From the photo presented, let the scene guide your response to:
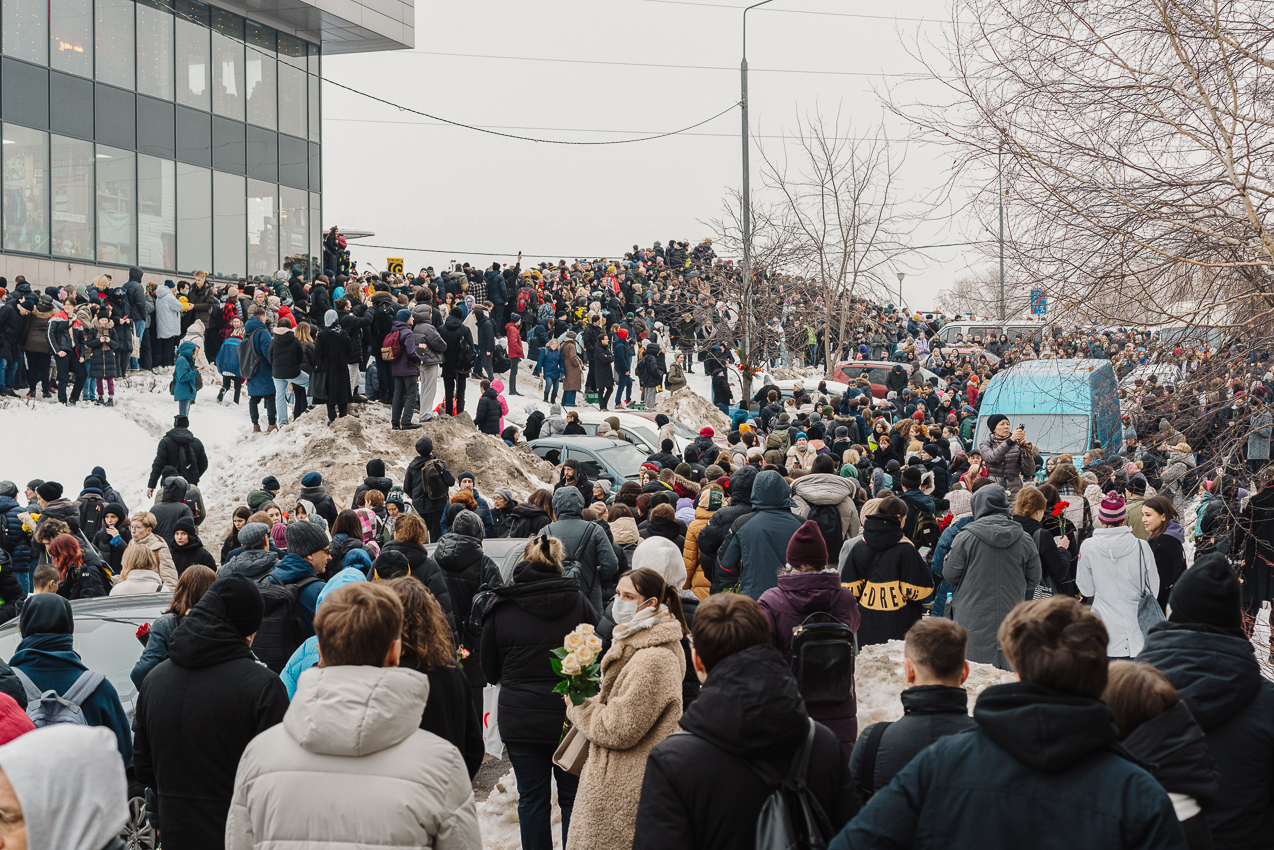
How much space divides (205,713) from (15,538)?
8.00 meters

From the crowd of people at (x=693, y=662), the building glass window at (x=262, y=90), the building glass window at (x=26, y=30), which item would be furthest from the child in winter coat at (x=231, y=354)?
the building glass window at (x=262, y=90)

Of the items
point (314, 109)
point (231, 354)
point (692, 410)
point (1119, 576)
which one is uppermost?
point (314, 109)

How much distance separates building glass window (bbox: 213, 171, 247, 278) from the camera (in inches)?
1187

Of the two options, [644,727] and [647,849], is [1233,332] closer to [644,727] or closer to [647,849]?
[644,727]

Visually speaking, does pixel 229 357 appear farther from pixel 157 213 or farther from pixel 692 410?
pixel 157 213

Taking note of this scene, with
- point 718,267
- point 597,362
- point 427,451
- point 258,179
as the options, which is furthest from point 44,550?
point 718,267

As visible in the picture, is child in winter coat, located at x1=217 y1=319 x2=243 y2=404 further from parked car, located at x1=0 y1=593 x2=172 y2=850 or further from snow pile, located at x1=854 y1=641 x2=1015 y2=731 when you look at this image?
snow pile, located at x1=854 y1=641 x2=1015 y2=731

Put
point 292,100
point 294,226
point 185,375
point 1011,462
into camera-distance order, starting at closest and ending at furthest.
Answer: point 1011,462, point 185,375, point 292,100, point 294,226

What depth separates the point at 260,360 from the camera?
17.3 metres

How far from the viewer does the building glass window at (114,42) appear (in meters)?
26.7

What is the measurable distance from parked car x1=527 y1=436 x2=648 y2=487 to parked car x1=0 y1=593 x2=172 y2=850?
26.3 feet

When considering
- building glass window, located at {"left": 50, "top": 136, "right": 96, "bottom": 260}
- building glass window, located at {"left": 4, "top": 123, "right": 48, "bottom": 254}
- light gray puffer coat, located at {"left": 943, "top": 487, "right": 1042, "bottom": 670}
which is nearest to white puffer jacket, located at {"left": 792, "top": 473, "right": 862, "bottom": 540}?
light gray puffer coat, located at {"left": 943, "top": 487, "right": 1042, "bottom": 670}

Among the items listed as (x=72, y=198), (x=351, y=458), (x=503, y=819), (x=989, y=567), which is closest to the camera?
(x=503, y=819)

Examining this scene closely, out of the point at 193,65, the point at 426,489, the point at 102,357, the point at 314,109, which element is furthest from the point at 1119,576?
the point at 314,109
